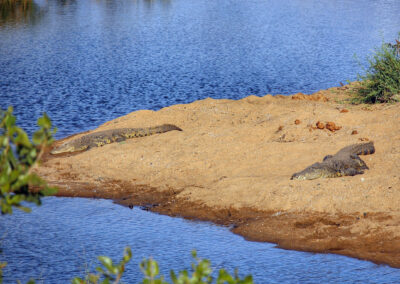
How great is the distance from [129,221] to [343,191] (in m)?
3.31

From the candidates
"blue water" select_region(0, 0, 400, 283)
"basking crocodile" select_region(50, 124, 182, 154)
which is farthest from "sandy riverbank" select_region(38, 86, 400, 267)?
"blue water" select_region(0, 0, 400, 283)

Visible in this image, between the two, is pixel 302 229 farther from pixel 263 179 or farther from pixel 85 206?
pixel 85 206

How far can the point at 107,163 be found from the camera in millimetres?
11750

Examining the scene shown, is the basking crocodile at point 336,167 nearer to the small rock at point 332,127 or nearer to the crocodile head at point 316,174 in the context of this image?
the crocodile head at point 316,174

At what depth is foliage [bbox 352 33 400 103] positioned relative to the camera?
44.9 ft

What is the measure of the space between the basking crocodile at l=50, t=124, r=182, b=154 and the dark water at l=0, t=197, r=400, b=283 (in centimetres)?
328

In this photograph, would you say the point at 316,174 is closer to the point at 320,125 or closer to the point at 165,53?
the point at 320,125

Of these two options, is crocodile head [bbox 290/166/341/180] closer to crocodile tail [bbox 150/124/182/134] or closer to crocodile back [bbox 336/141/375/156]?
crocodile back [bbox 336/141/375/156]

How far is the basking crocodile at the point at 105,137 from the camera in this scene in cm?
1302

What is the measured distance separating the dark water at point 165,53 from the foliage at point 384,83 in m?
4.89

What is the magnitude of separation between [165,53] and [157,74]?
425 centimetres

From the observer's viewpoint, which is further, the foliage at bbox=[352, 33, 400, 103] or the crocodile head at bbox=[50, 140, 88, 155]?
the foliage at bbox=[352, 33, 400, 103]

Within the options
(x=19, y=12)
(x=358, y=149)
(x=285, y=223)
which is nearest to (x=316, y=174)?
(x=358, y=149)

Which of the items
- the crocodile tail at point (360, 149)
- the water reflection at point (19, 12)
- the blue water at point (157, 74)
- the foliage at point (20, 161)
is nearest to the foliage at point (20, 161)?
the foliage at point (20, 161)
